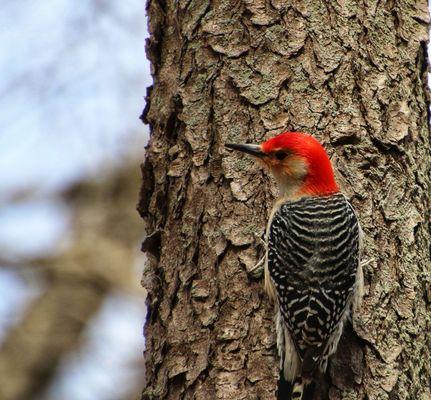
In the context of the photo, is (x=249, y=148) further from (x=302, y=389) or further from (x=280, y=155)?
(x=302, y=389)

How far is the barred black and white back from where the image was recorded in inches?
168

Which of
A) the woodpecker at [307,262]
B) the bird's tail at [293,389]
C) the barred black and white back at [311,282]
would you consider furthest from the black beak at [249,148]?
the bird's tail at [293,389]

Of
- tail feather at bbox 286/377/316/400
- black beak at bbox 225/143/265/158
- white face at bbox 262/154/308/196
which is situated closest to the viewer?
tail feather at bbox 286/377/316/400

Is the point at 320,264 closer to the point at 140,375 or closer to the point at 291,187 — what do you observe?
the point at 291,187

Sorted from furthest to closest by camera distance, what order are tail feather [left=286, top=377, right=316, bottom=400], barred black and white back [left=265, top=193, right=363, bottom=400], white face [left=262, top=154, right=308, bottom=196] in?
1. white face [left=262, top=154, right=308, bottom=196]
2. barred black and white back [left=265, top=193, right=363, bottom=400]
3. tail feather [left=286, top=377, right=316, bottom=400]

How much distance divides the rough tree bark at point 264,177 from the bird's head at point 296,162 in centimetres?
10

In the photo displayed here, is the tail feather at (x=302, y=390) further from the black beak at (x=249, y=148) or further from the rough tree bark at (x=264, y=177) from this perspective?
the black beak at (x=249, y=148)

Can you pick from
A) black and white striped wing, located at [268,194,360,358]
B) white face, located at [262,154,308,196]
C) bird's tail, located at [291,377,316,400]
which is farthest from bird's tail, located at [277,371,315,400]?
white face, located at [262,154,308,196]

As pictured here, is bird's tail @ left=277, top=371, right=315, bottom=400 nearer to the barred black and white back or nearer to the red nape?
the barred black and white back

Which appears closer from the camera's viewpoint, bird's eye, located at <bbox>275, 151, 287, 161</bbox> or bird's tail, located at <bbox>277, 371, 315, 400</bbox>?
bird's tail, located at <bbox>277, 371, 315, 400</bbox>

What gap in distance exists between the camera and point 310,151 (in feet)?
15.1

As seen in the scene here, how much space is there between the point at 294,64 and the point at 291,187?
73 cm

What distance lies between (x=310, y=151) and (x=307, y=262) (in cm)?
62

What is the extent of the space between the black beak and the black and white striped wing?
1.17 feet
